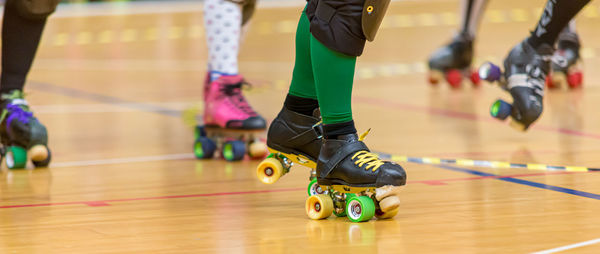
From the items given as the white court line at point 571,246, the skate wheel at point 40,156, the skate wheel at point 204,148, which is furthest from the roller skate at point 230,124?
the white court line at point 571,246

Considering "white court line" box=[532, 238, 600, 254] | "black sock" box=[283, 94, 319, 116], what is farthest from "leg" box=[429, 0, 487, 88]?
"white court line" box=[532, 238, 600, 254]

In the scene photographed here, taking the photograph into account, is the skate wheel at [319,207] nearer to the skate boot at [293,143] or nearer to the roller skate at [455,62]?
the skate boot at [293,143]

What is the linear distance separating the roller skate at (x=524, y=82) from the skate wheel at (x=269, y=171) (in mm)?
1119

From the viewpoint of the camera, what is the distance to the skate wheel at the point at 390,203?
6.27ft

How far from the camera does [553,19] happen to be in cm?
301

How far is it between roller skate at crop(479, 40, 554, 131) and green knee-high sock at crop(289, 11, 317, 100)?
1.07m

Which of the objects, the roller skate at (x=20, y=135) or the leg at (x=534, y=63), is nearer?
the roller skate at (x=20, y=135)

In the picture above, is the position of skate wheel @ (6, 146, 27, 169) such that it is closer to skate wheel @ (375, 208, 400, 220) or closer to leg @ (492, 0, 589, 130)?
skate wheel @ (375, 208, 400, 220)

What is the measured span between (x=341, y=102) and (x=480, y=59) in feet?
13.9

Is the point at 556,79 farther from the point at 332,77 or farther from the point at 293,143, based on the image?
the point at 332,77

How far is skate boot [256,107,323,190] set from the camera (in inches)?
83.4

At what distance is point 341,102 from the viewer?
197 centimetres

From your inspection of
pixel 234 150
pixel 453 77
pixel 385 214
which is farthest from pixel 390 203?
pixel 453 77

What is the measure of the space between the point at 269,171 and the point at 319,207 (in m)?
0.23
